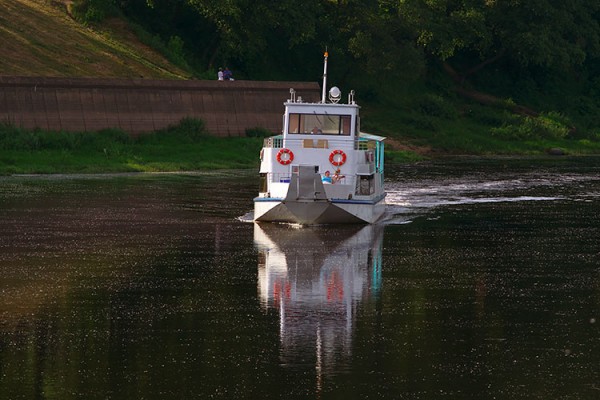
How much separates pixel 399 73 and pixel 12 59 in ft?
98.1

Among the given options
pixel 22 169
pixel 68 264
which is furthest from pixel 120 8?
pixel 68 264

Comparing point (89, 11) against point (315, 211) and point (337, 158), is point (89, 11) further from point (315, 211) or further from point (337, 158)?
point (315, 211)

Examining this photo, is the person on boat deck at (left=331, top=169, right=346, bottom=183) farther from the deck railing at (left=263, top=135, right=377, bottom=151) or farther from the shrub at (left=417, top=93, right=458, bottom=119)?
the shrub at (left=417, top=93, right=458, bottom=119)

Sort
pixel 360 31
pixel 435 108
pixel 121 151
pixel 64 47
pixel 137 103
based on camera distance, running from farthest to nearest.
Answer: pixel 435 108, pixel 360 31, pixel 64 47, pixel 137 103, pixel 121 151

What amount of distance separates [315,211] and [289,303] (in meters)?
13.4

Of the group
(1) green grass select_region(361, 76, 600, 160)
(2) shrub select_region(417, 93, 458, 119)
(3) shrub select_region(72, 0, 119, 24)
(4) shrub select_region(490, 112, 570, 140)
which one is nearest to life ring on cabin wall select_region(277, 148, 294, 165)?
(3) shrub select_region(72, 0, 119, 24)

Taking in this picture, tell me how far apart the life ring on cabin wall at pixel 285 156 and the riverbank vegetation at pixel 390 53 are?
26637 mm

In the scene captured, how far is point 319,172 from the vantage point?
38.0 m

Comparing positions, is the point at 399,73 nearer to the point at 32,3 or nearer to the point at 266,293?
the point at 32,3

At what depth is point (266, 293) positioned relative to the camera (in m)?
25.0

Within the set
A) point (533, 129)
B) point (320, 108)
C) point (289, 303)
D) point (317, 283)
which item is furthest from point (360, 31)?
point (289, 303)

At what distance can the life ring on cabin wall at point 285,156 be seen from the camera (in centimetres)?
3822

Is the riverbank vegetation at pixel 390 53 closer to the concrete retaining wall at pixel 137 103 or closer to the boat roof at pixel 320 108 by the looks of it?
the concrete retaining wall at pixel 137 103

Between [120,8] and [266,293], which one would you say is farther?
[120,8]
